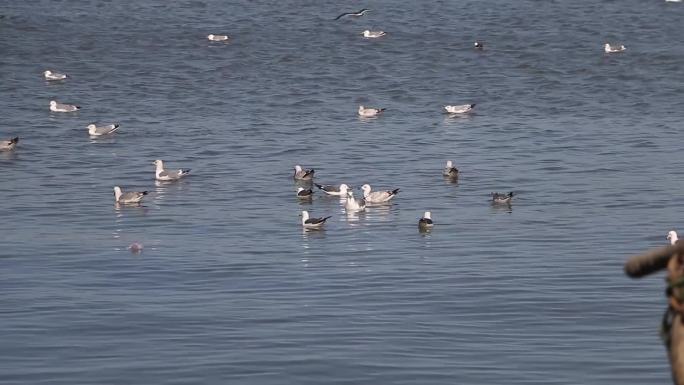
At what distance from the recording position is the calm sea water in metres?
16.7

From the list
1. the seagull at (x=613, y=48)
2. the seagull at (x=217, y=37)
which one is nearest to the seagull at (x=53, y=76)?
the seagull at (x=217, y=37)

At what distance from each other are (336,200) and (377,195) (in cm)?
156

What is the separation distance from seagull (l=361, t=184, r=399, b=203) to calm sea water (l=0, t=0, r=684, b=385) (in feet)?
1.11

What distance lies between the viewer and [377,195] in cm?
2802

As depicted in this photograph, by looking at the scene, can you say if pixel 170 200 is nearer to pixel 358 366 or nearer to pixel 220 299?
pixel 220 299

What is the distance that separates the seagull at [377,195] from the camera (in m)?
28.0

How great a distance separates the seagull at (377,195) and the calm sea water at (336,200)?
338 mm

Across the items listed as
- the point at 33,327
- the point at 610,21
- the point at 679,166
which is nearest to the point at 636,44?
the point at 610,21

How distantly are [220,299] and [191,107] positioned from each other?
22.6 m

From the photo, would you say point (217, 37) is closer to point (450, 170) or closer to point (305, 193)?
point (450, 170)

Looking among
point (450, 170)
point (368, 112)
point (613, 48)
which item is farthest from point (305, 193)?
point (613, 48)

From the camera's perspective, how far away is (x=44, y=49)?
170 feet

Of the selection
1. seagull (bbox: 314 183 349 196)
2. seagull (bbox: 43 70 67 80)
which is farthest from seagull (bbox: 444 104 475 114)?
seagull (bbox: 43 70 67 80)

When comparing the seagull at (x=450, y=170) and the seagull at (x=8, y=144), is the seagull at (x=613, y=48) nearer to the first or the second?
the seagull at (x=450, y=170)
